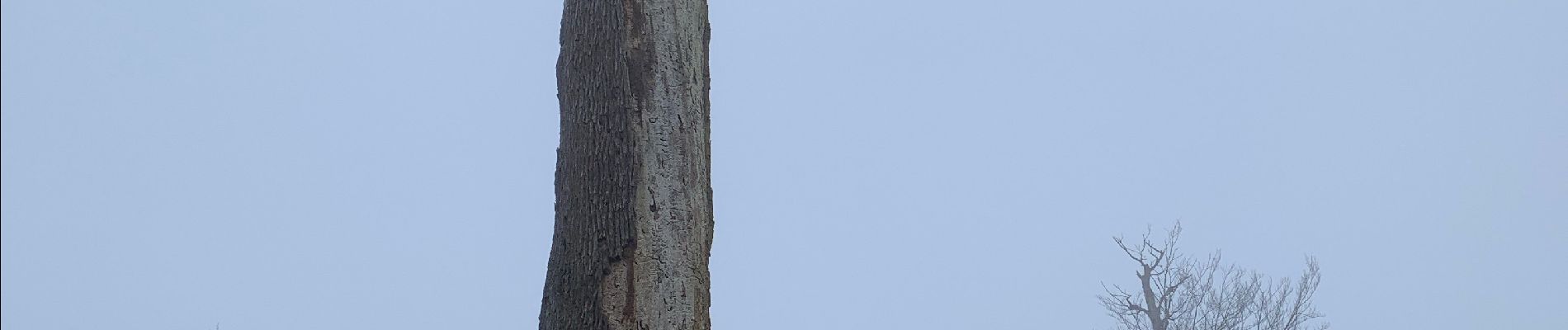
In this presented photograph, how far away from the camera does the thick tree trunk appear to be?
10.0 feet

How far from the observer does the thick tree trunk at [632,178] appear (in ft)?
10.0

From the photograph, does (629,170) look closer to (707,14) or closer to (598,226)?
(598,226)

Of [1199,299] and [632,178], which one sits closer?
[632,178]

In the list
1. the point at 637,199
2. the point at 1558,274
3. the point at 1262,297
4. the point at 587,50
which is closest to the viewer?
the point at 637,199

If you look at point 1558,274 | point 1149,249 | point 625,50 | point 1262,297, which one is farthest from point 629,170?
point 1558,274

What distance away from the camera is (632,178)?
3086 mm

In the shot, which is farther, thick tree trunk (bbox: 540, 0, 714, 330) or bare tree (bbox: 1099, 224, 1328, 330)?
bare tree (bbox: 1099, 224, 1328, 330)

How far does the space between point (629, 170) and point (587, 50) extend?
1.11 ft

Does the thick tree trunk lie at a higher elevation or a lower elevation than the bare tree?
lower

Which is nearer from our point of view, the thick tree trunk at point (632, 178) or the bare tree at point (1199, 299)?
the thick tree trunk at point (632, 178)

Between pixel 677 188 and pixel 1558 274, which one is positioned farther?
pixel 1558 274

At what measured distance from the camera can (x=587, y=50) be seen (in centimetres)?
328

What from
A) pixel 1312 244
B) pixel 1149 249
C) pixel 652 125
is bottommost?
pixel 652 125

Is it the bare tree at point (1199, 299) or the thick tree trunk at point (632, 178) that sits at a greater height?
the bare tree at point (1199, 299)
